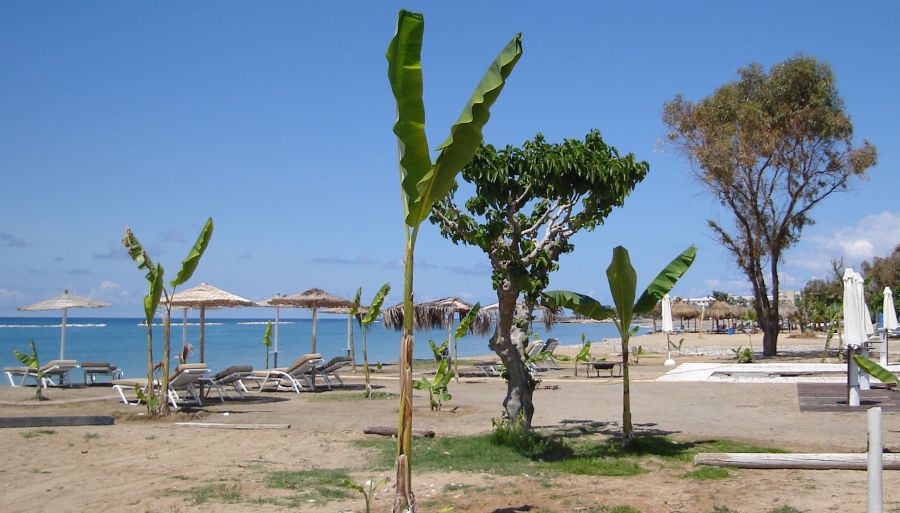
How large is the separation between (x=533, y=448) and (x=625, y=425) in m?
1.02

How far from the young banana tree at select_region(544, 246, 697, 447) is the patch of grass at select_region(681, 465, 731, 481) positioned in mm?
1235

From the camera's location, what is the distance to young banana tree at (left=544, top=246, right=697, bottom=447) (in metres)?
8.45

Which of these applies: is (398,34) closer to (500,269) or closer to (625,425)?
(500,269)

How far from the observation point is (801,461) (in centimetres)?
705

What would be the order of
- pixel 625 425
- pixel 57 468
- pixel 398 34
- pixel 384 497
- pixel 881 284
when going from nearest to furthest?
pixel 398 34
pixel 384 497
pixel 57 468
pixel 625 425
pixel 881 284

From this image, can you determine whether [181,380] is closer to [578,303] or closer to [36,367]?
[36,367]

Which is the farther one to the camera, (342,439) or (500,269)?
(342,439)

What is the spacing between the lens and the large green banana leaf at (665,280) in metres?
8.89

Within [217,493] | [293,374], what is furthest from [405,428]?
[293,374]

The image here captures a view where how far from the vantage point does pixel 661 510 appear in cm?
588

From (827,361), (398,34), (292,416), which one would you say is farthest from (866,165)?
(398,34)

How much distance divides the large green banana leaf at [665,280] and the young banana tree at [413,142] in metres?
4.64

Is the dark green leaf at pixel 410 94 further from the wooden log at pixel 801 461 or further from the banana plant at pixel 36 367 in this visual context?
the banana plant at pixel 36 367

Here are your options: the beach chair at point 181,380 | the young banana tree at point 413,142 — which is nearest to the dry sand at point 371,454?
the beach chair at point 181,380
